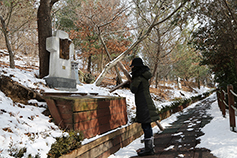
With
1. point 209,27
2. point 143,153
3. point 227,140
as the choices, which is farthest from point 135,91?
point 209,27

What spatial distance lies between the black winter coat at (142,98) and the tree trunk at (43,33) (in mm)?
4239

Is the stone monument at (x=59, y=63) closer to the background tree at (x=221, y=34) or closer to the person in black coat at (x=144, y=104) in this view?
the person in black coat at (x=144, y=104)

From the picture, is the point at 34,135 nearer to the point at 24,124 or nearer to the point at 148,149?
the point at 24,124

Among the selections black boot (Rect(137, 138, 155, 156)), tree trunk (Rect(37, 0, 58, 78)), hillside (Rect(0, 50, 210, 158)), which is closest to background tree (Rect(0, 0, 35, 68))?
tree trunk (Rect(37, 0, 58, 78))

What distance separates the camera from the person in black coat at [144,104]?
3658 millimetres

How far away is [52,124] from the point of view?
3.32m

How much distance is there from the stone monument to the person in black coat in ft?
11.0

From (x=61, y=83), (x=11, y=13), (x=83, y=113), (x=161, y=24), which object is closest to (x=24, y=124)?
(x=83, y=113)

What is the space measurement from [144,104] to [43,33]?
5.31m

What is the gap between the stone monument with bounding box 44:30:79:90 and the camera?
607cm

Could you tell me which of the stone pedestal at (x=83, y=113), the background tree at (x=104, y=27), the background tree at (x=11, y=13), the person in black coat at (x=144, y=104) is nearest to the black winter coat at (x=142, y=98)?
the person in black coat at (x=144, y=104)

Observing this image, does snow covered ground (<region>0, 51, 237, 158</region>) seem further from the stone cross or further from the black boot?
the stone cross

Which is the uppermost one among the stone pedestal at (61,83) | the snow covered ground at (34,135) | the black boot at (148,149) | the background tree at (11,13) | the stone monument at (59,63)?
the background tree at (11,13)

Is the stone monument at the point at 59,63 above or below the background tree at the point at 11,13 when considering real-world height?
below
